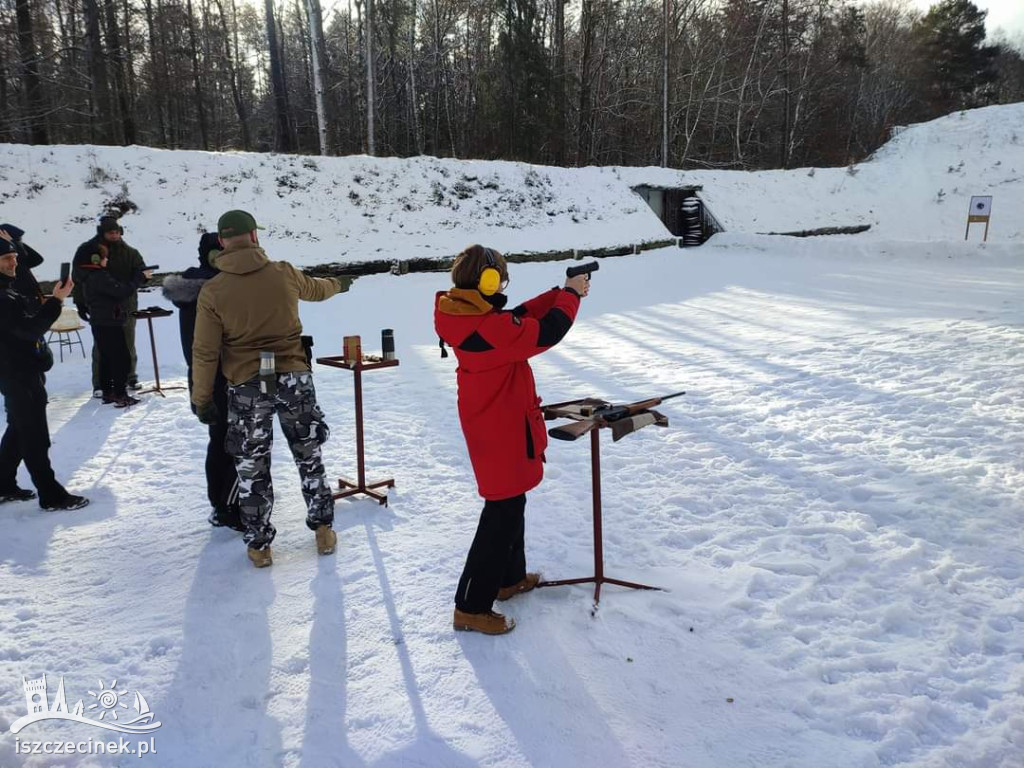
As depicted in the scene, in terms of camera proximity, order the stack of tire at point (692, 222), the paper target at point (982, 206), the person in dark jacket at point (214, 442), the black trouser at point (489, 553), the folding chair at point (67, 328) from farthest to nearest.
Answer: the stack of tire at point (692, 222) → the paper target at point (982, 206) → the folding chair at point (67, 328) → the person in dark jacket at point (214, 442) → the black trouser at point (489, 553)

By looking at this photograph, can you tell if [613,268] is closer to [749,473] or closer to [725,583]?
[749,473]

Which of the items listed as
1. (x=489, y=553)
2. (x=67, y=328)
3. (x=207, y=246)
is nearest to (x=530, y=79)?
(x=67, y=328)

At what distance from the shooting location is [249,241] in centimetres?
320

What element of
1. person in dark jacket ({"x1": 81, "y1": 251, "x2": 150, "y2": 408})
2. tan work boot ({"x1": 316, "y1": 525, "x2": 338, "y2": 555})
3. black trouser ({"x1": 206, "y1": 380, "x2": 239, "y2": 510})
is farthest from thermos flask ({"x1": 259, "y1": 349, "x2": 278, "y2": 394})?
person in dark jacket ({"x1": 81, "y1": 251, "x2": 150, "y2": 408})

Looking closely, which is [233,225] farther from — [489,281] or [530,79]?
[530,79]

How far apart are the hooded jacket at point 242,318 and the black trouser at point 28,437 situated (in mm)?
1584

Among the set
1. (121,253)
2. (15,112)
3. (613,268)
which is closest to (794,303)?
(613,268)

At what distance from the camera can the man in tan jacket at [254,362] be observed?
3135 millimetres

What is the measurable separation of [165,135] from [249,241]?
29.3m

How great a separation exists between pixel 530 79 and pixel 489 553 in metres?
24.2

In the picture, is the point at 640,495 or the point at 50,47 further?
the point at 50,47

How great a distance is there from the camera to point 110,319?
20.5 feet

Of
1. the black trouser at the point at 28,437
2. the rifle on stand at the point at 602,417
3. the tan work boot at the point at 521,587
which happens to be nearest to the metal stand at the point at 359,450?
the tan work boot at the point at 521,587

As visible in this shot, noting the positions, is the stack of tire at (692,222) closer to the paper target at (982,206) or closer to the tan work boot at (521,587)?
the paper target at (982,206)
